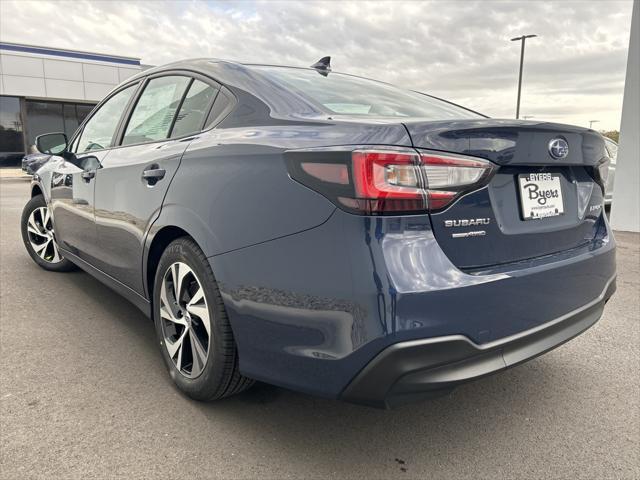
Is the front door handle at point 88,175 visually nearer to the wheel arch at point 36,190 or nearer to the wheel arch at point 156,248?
the wheel arch at point 156,248

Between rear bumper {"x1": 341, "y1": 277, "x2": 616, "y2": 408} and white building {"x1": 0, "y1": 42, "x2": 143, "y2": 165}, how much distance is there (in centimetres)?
2441

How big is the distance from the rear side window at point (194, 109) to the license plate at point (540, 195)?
4.72 feet

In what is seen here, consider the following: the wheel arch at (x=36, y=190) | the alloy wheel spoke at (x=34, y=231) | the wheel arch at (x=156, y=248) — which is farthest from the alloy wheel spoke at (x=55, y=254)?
the wheel arch at (x=156, y=248)

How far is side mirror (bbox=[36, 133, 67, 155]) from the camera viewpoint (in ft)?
13.4

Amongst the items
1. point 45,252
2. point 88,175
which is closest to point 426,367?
point 88,175

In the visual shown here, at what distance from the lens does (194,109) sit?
2.55 metres

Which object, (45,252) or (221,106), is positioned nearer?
(221,106)

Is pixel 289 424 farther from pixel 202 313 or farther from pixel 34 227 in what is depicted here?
pixel 34 227

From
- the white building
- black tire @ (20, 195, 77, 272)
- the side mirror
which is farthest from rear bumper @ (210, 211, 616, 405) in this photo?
the white building

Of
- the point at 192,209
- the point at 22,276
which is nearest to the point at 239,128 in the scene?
the point at 192,209

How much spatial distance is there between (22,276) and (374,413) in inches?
140

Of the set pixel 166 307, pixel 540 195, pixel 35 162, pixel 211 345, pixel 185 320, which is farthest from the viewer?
pixel 35 162

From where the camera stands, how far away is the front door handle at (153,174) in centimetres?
250

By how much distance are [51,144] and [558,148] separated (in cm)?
376
